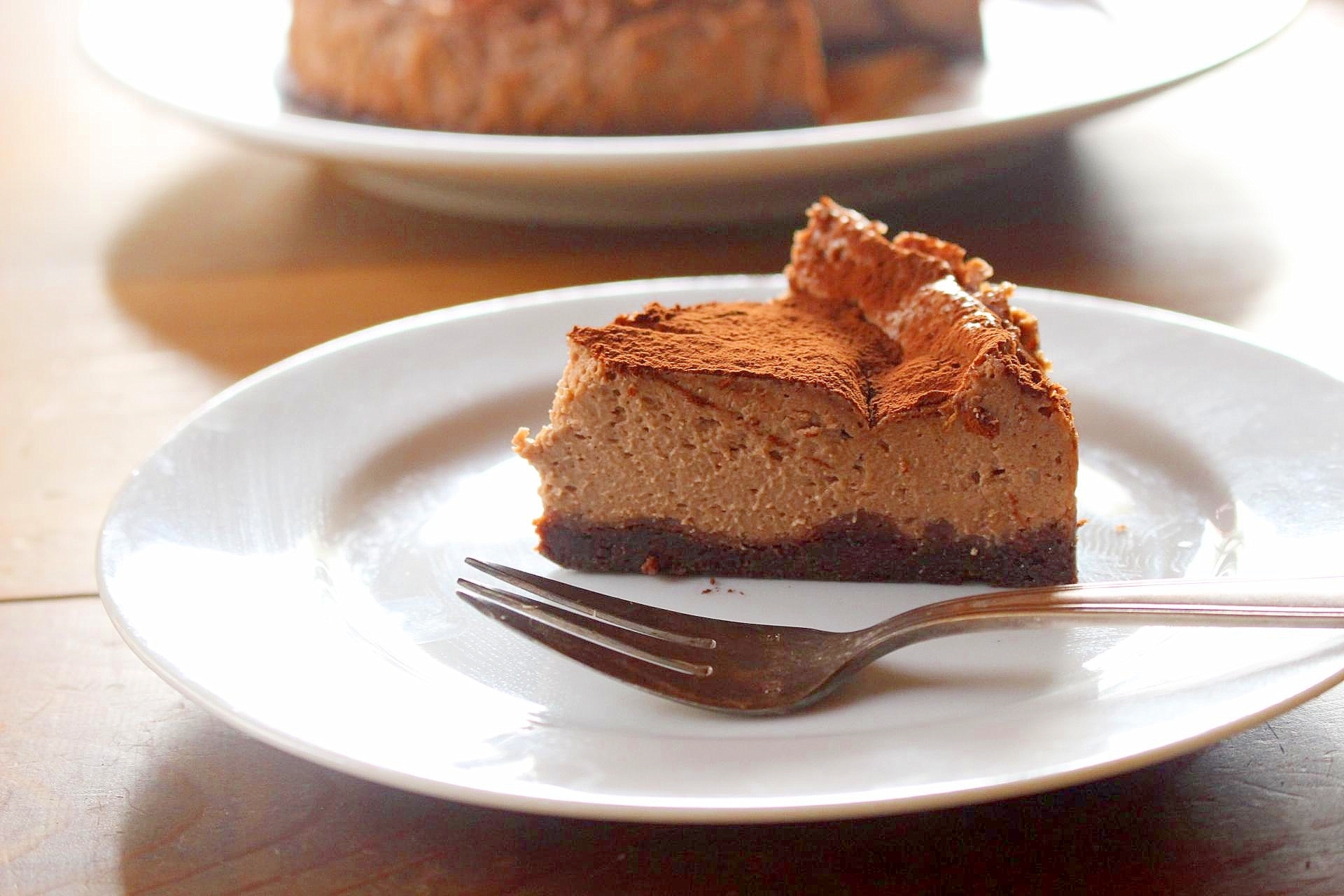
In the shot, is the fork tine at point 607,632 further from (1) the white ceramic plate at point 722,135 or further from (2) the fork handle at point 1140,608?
(1) the white ceramic plate at point 722,135

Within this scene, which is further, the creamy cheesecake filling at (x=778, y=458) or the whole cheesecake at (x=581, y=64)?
the whole cheesecake at (x=581, y=64)


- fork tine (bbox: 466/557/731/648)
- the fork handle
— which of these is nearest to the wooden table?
the fork handle

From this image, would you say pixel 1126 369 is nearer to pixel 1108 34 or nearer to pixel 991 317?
pixel 991 317

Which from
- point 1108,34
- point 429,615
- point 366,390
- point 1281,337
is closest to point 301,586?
point 429,615

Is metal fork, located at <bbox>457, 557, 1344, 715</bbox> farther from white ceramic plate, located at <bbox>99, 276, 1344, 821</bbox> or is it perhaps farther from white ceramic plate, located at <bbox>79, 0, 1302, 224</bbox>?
white ceramic plate, located at <bbox>79, 0, 1302, 224</bbox>

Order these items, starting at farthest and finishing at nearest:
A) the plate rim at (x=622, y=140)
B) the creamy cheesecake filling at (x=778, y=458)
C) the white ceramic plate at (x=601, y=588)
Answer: the plate rim at (x=622, y=140) < the creamy cheesecake filling at (x=778, y=458) < the white ceramic plate at (x=601, y=588)

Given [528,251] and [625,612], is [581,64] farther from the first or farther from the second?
[625,612]

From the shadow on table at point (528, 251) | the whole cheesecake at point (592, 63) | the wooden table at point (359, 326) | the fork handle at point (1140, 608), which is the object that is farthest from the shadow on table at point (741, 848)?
the whole cheesecake at point (592, 63)

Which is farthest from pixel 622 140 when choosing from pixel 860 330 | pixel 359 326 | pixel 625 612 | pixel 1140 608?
pixel 1140 608
